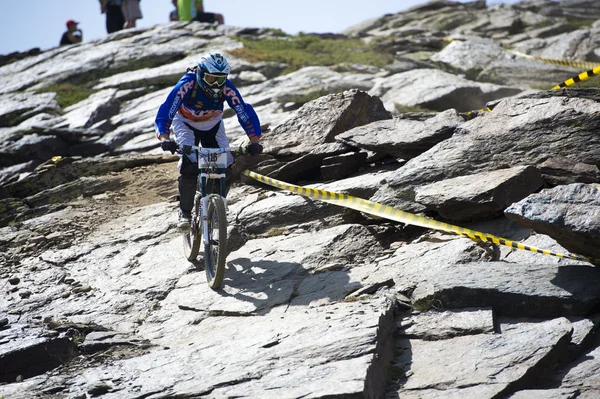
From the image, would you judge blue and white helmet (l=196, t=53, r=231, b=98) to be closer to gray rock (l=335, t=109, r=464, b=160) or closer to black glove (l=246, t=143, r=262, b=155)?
black glove (l=246, t=143, r=262, b=155)

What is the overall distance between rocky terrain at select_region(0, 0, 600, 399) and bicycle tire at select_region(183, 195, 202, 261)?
27 cm

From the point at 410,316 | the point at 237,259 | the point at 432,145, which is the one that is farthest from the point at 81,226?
the point at 410,316

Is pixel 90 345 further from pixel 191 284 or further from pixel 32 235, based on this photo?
pixel 32 235

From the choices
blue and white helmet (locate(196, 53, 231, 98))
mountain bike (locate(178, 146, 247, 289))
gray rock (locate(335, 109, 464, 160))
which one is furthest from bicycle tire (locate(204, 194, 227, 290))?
gray rock (locate(335, 109, 464, 160))

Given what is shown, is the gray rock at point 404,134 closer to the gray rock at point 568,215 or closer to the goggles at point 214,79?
the goggles at point 214,79

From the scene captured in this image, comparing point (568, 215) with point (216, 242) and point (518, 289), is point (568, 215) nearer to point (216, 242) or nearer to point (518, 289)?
A: point (518, 289)

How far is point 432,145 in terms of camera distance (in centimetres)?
1102

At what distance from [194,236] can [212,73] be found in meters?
2.49

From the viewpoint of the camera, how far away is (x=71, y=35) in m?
34.4

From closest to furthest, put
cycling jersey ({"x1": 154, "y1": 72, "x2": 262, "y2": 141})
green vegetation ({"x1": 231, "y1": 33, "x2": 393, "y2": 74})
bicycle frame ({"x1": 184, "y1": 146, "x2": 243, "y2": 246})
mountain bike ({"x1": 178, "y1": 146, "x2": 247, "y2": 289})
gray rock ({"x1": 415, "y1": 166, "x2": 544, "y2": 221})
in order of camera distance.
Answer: gray rock ({"x1": 415, "y1": 166, "x2": 544, "y2": 221})
mountain bike ({"x1": 178, "y1": 146, "x2": 247, "y2": 289})
bicycle frame ({"x1": 184, "y1": 146, "x2": 243, "y2": 246})
cycling jersey ({"x1": 154, "y1": 72, "x2": 262, "y2": 141})
green vegetation ({"x1": 231, "y1": 33, "x2": 393, "y2": 74})

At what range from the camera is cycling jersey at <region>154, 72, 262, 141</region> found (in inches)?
386

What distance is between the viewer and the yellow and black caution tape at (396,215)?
7875 mm

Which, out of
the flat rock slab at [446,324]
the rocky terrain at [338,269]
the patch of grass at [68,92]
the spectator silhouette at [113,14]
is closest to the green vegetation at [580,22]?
the rocky terrain at [338,269]

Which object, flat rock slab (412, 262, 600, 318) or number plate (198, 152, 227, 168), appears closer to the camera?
flat rock slab (412, 262, 600, 318)
